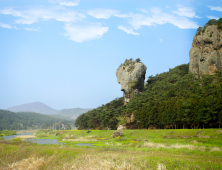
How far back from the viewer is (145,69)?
235 ft

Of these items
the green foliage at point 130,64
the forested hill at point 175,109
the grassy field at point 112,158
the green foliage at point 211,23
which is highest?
the green foliage at point 211,23

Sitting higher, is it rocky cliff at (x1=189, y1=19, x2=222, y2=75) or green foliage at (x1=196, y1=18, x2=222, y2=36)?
green foliage at (x1=196, y1=18, x2=222, y2=36)

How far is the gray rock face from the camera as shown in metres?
54.6

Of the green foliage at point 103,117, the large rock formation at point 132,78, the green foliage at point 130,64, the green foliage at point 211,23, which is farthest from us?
the green foliage at point 130,64

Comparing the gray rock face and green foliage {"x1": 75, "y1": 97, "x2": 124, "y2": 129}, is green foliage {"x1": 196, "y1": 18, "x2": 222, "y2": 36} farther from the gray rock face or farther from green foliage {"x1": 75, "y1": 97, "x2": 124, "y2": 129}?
Answer: green foliage {"x1": 75, "y1": 97, "x2": 124, "y2": 129}

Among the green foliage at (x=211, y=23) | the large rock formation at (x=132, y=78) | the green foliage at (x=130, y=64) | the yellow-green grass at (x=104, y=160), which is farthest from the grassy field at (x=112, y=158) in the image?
the green foliage at (x=130, y=64)

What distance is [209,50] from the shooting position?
185 feet

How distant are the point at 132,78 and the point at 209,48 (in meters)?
26.4

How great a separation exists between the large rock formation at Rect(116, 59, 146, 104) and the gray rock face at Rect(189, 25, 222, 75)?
64.1ft

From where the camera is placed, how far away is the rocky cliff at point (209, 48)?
5459 centimetres

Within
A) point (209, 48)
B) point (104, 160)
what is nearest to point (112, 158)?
point (104, 160)

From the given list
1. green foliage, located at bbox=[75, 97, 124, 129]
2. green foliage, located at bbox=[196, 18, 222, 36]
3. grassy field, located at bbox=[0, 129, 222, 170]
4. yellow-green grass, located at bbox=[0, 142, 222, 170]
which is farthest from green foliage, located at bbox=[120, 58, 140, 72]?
Result: yellow-green grass, located at bbox=[0, 142, 222, 170]

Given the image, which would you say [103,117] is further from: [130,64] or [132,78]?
[130,64]

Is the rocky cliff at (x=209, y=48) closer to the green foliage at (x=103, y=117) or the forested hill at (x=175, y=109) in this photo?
the forested hill at (x=175, y=109)
